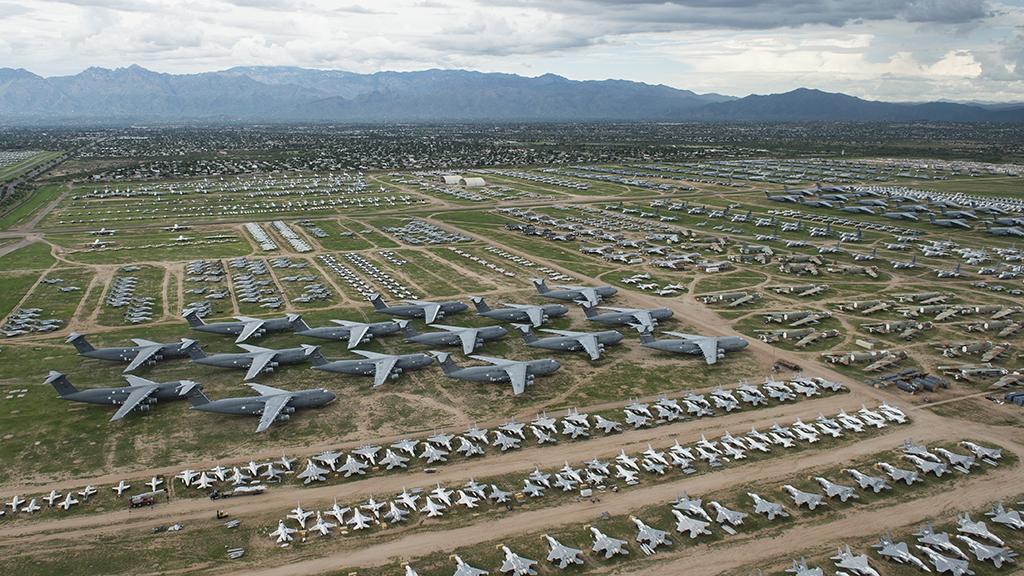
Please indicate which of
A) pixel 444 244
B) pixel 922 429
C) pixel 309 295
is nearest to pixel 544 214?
pixel 444 244

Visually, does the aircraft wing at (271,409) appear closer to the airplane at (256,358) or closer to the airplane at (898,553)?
the airplane at (256,358)

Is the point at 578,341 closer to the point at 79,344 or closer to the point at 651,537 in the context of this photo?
the point at 651,537

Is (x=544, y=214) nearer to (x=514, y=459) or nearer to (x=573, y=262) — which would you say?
(x=573, y=262)

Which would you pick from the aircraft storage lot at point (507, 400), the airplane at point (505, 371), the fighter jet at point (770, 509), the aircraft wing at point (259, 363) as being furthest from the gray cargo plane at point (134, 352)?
the fighter jet at point (770, 509)

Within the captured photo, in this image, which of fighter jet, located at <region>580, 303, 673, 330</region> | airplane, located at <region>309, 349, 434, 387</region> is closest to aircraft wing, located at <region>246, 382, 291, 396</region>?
airplane, located at <region>309, 349, 434, 387</region>

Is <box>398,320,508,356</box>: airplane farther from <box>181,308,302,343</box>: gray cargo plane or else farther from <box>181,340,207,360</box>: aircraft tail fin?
<box>181,340,207,360</box>: aircraft tail fin
